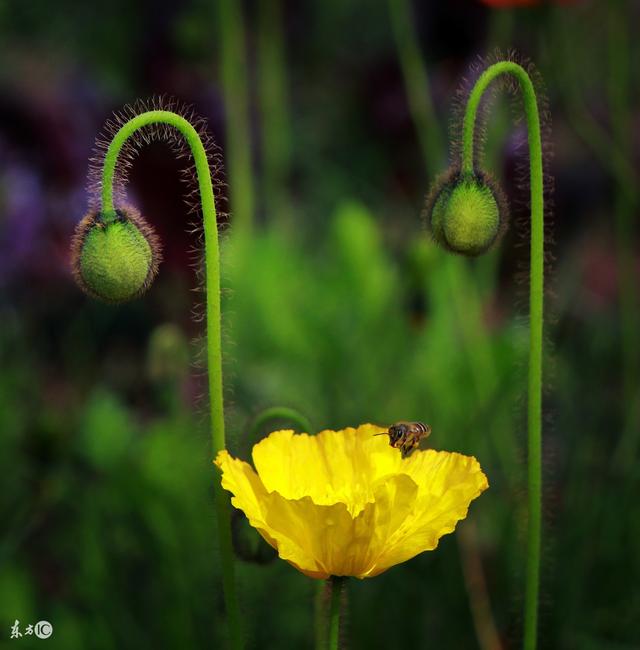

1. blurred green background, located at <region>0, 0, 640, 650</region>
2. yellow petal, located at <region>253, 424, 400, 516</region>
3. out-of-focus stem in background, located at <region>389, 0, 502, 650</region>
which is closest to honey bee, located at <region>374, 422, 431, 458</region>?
yellow petal, located at <region>253, 424, 400, 516</region>

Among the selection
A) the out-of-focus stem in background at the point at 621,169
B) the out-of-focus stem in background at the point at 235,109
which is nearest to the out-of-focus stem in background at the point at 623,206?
the out-of-focus stem in background at the point at 621,169

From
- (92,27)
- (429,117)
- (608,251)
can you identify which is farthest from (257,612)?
(92,27)

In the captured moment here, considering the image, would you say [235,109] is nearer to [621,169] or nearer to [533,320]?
A: [621,169]

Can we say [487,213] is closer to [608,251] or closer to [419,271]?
[419,271]
